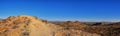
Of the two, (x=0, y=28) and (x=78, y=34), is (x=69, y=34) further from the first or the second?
(x=0, y=28)

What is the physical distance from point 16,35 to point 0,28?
548 cm

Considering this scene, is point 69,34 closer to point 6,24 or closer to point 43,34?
point 43,34

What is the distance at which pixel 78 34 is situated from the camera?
5044 centimetres

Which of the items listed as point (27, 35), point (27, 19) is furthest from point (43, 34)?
point (27, 19)

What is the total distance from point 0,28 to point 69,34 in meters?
11.2

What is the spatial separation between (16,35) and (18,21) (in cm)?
508

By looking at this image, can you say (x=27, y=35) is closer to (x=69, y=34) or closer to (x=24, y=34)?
(x=24, y=34)

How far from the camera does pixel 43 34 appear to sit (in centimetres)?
Result: 4428

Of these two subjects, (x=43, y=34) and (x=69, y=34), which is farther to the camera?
(x=69, y=34)

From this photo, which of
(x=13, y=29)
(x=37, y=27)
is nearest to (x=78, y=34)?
(x=37, y=27)

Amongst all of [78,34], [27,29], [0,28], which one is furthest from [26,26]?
[78,34]

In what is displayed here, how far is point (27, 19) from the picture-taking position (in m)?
48.8

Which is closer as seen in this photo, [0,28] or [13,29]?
[13,29]

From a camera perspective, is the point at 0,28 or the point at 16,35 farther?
the point at 0,28
